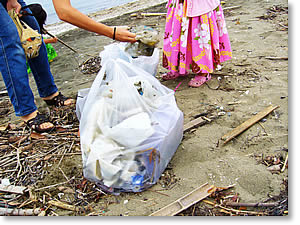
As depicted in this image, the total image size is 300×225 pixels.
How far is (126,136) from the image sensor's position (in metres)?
1.75

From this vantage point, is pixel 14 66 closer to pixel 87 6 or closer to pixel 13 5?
pixel 13 5

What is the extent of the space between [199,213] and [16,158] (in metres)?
1.61

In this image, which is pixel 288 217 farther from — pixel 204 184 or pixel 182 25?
pixel 182 25

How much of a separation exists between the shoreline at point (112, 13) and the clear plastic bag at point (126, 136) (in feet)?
17.2

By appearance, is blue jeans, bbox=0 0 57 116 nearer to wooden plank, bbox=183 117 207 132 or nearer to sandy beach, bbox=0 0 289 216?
sandy beach, bbox=0 0 289 216

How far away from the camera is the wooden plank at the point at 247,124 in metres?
2.16

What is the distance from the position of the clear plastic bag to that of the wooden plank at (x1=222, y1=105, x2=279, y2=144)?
448 mm

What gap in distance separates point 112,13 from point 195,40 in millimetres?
5310

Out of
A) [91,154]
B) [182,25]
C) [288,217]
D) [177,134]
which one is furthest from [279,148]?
[182,25]

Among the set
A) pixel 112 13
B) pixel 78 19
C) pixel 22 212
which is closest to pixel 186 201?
pixel 22 212

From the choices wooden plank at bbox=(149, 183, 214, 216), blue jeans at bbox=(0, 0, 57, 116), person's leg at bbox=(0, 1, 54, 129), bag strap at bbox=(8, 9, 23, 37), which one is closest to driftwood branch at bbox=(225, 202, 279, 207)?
wooden plank at bbox=(149, 183, 214, 216)

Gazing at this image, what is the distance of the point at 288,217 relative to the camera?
5.05 feet

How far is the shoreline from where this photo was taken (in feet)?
22.4

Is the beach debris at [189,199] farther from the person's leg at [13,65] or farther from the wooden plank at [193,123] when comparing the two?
the person's leg at [13,65]
